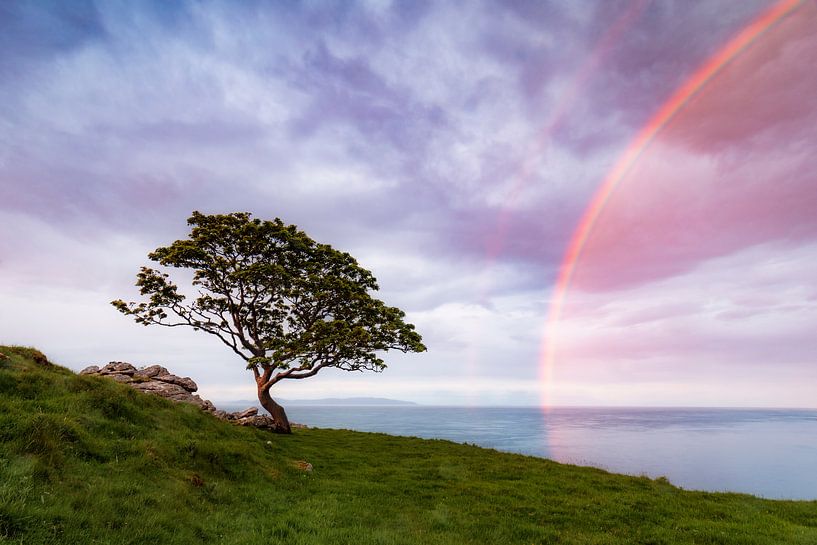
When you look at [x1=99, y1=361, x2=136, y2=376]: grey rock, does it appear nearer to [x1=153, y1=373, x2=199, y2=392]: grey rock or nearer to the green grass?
[x1=153, y1=373, x2=199, y2=392]: grey rock

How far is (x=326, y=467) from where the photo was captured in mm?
25094

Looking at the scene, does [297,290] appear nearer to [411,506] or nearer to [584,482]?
[411,506]

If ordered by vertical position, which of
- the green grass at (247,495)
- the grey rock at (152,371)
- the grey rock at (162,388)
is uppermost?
the grey rock at (152,371)

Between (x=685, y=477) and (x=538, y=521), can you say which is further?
(x=685, y=477)

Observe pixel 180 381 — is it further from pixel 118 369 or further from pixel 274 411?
pixel 274 411

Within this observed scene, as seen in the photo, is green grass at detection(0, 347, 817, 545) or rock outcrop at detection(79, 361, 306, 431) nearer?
A: green grass at detection(0, 347, 817, 545)

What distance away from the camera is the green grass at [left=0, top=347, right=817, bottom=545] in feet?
34.3

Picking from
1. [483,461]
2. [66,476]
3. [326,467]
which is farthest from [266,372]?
[66,476]

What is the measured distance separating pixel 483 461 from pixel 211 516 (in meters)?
21.2

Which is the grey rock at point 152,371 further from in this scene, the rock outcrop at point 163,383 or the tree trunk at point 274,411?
the tree trunk at point 274,411

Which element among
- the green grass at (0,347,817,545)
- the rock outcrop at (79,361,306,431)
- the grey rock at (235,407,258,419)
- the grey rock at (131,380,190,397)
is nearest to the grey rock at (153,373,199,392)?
the rock outcrop at (79,361,306,431)

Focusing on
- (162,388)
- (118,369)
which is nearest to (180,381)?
(162,388)

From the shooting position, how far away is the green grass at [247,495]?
10.4m

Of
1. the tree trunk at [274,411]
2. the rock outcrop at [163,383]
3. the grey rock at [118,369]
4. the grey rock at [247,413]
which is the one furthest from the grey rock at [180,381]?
the tree trunk at [274,411]
